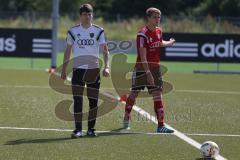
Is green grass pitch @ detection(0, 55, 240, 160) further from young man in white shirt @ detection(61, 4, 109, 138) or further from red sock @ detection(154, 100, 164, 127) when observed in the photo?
young man in white shirt @ detection(61, 4, 109, 138)

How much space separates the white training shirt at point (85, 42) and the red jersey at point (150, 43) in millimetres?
699

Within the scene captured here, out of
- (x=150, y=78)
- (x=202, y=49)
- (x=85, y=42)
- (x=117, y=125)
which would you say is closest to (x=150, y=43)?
(x=150, y=78)

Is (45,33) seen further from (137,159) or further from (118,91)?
(137,159)

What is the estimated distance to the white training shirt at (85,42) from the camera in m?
10.8

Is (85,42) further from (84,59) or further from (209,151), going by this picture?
(209,151)

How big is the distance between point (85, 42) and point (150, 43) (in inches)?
44.4

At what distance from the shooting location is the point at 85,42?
10.8 metres

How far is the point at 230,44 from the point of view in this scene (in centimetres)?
2647

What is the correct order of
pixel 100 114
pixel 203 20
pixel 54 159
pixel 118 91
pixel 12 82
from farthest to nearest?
1. pixel 203 20
2. pixel 12 82
3. pixel 118 91
4. pixel 100 114
5. pixel 54 159

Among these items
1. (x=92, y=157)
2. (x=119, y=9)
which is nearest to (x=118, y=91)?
(x=92, y=157)

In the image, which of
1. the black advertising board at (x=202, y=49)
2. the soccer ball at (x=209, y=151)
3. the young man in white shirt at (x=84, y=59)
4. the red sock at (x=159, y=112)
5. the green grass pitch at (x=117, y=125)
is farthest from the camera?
the black advertising board at (x=202, y=49)

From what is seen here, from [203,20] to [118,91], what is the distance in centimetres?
2812

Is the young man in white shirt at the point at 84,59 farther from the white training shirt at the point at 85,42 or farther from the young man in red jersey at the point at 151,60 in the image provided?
the young man in red jersey at the point at 151,60

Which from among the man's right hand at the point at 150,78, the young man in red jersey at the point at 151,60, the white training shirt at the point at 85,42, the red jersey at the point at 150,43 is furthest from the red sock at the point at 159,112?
the white training shirt at the point at 85,42
